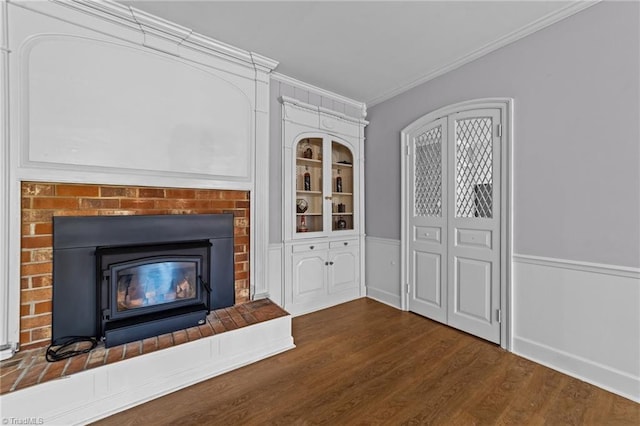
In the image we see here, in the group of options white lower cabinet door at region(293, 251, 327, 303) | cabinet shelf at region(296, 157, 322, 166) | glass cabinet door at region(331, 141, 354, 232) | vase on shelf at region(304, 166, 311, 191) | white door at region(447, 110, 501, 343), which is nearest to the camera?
white door at region(447, 110, 501, 343)

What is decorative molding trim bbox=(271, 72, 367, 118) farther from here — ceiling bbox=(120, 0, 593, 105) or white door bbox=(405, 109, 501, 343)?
white door bbox=(405, 109, 501, 343)

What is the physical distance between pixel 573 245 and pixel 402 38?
2218mm

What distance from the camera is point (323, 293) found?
3.39 m

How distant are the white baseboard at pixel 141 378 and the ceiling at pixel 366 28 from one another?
2.54 meters

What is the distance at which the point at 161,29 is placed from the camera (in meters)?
2.21

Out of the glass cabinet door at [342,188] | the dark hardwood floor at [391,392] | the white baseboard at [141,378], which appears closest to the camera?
the white baseboard at [141,378]

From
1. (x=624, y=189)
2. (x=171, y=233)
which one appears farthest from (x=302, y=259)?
(x=624, y=189)

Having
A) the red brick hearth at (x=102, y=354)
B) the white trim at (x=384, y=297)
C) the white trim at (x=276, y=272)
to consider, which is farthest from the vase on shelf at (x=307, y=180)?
the white trim at (x=384, y=297)

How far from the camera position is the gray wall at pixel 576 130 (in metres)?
Result: 1.81

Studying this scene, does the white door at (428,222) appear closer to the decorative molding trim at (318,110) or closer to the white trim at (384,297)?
the white trim at (384,297)

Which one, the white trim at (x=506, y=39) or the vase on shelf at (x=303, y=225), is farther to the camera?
the vase on shelf at (x=303, y=225)

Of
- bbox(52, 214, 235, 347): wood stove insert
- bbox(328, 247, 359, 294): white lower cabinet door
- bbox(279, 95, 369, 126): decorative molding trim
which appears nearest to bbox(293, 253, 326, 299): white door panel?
bbox(328, 247, 359, 294): white lower cabinet door

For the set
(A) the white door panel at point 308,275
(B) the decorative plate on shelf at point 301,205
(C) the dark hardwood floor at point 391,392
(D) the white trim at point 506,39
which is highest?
→ (D) the white trim at point 506,39

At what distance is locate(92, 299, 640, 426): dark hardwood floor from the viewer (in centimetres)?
163
